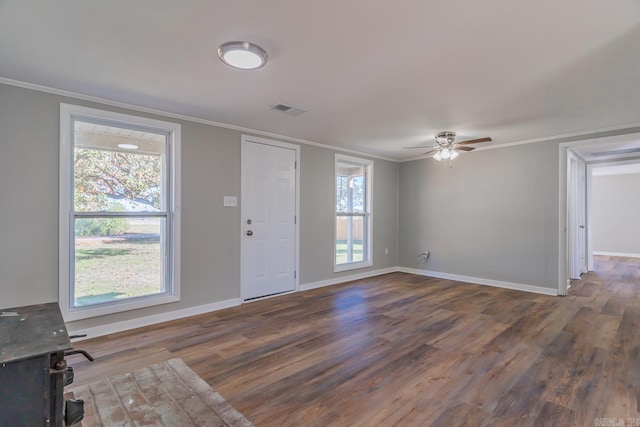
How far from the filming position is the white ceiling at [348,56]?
1.78 m

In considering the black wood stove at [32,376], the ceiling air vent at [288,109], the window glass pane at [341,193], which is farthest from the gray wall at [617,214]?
the black wood stove at [32,376]

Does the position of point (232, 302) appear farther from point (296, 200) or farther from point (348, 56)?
point (348, 56)

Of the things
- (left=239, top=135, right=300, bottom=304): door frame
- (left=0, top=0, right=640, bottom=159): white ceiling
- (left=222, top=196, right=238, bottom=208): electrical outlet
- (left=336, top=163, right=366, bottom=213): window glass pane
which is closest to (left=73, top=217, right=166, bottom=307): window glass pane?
(left=222, top=196, right=238, bottom=208): electrical outlet

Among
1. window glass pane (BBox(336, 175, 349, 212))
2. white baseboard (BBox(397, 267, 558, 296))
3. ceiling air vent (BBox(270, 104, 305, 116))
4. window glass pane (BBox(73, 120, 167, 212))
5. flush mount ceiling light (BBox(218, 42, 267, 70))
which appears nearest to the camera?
flush mount ceiling light (BBox(218, 42, 267, 70))

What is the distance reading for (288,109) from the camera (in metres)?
3.44

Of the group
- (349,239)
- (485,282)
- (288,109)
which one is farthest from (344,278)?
(288,109)

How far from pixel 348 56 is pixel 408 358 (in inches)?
96.2

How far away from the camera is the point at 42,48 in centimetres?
→ 218

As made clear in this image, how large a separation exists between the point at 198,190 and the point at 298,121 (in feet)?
4.85

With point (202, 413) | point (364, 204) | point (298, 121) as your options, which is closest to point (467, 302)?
point (364, 204)

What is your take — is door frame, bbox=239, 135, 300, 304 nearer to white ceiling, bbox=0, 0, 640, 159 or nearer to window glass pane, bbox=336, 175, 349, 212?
white ceiling, bbox=0, 0, 640, 159

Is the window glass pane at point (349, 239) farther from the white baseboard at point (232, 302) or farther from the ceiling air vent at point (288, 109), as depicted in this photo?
the ceiling air vent at point (288, 109)

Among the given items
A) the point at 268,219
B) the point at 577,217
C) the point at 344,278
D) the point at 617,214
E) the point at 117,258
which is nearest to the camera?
the point at 117,258

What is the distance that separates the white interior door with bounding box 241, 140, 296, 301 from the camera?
432cm
